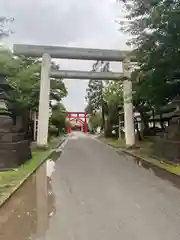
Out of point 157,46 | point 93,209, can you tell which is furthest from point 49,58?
point 93,209

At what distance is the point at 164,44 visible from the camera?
15445 mm

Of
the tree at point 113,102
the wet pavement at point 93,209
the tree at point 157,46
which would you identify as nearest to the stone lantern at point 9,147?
the wet pavement at point 93,209

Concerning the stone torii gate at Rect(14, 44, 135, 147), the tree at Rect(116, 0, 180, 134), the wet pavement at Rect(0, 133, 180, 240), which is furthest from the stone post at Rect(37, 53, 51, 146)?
the wet pavement at Rect(0, 133, 180, 240)

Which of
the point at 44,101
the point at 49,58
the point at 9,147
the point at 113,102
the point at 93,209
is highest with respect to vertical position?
the point at 49,58

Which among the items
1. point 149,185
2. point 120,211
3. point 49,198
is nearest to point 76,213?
point 120,211

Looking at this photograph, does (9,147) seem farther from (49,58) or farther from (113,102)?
(113,102)

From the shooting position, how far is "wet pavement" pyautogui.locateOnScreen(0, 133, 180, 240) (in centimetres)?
523

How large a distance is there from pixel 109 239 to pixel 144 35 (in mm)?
13431

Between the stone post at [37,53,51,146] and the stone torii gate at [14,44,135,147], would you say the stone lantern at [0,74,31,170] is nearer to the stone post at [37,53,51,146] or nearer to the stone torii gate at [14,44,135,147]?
the stone post at [37,53,51,146]

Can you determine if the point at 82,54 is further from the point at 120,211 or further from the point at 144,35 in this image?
the point at 120,211

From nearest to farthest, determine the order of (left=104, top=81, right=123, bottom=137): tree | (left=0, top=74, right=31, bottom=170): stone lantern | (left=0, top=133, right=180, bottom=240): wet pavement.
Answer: (left=0, top=133, right=180, bottom=240): wet pavement
(left=0, top=74, right=31, bottom=170): stone lantern
(left=104, top=81, right=123, bottom=137): tree

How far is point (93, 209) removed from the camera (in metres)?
6.84

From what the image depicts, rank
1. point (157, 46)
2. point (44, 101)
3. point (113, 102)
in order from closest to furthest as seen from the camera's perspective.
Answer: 1. point (157, 46)
2. point (44, 101)
3. point (113, 102)

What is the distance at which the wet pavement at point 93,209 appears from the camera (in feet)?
17.1
